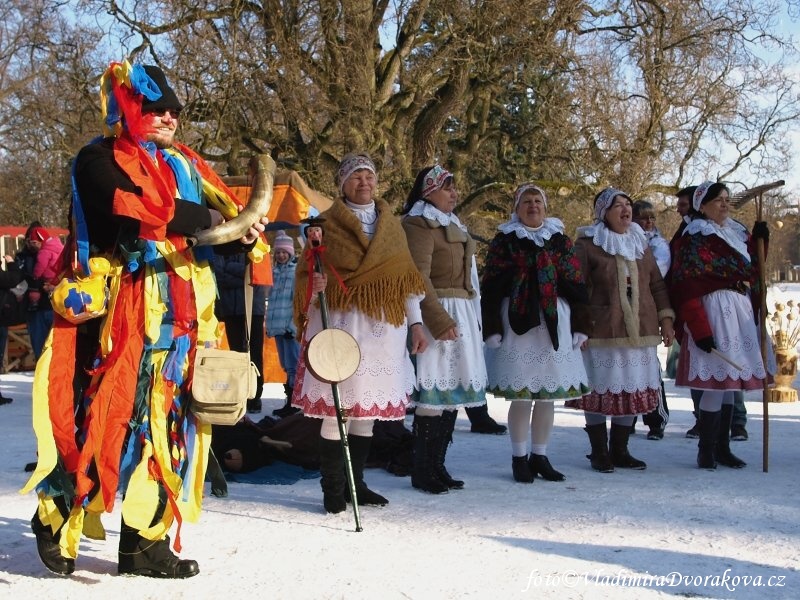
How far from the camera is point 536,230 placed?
5871mm

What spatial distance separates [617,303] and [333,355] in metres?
2.31

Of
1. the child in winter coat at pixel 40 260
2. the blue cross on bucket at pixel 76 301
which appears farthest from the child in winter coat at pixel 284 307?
the blue cross on bucket at pixel 76 301

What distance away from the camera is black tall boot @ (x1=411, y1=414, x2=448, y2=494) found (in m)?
5.41

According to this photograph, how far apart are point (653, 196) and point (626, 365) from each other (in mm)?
14658

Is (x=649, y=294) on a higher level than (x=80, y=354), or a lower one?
higher

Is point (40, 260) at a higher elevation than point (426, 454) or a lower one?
higher

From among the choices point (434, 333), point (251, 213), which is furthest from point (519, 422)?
point (251, 213)

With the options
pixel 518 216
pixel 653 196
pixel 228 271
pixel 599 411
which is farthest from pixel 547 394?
pixel 653 196

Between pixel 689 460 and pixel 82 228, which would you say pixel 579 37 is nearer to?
pixel 689 460

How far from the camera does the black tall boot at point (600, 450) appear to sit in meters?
6.09

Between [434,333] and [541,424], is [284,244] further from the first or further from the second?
[434,333]

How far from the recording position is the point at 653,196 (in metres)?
20.1

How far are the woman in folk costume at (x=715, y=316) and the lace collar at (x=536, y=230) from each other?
3.28ft

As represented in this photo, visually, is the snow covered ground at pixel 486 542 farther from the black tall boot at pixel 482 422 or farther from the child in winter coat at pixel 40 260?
the child in winter coat at pixel 40 260
